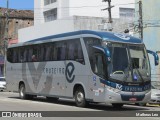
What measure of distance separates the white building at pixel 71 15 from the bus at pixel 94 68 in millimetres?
A: 22090

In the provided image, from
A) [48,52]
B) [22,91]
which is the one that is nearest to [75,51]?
[48,52]

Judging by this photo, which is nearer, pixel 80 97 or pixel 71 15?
pixel 80 97

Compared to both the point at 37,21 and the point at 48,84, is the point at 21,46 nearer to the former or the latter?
the point at 48,84

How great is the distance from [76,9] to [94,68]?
3582 cm

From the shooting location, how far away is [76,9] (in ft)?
183

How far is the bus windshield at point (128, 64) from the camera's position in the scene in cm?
1997

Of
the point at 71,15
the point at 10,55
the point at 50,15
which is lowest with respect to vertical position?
the point at 10,55

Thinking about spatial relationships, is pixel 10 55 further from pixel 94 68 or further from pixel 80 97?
pixel 94 68

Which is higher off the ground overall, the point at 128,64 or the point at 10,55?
the point at 10,55

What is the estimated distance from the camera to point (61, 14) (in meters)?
56.1

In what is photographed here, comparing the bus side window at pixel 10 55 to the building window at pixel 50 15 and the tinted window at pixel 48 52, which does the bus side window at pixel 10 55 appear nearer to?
the tinted window at pixel 48 52

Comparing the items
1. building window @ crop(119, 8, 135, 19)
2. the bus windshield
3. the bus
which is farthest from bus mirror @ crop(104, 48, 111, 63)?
building window @ crop(119, 8, 135, 19)

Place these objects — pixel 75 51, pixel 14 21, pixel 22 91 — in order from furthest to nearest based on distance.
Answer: pixel 14 21
pixel 22 91
pixel 75 51

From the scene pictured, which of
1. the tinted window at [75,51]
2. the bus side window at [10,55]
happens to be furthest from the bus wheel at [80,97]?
the bus side window at [10,55]
